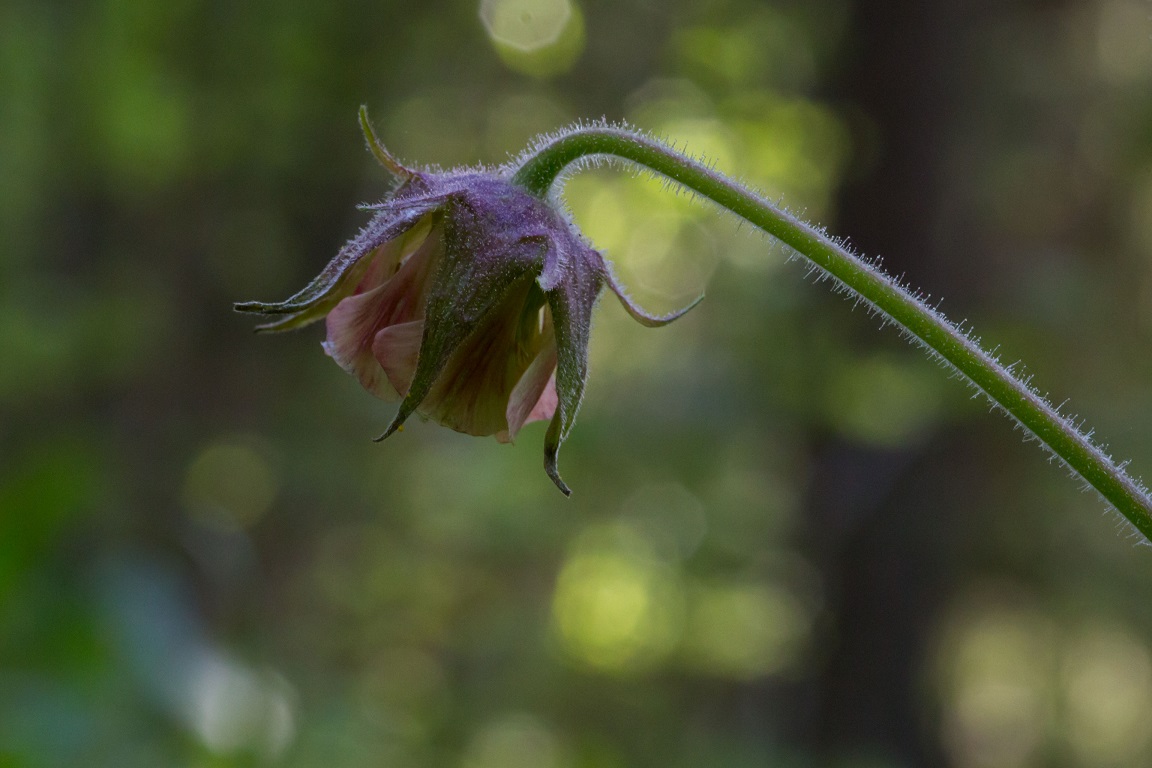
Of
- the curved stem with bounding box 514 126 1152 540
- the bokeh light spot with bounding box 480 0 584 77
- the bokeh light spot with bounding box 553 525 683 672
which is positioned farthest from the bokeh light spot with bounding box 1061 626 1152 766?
the curved stem with bounding box 514 126 1152 540

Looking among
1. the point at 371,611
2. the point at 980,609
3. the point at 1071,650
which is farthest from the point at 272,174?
the point at 1071,650

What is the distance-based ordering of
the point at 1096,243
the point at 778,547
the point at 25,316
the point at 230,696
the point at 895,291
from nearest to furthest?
the point at 895,291 < the point at 230,696 < the point at 25,316 < the point at 778,547 < the point at 1096,243

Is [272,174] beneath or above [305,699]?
above

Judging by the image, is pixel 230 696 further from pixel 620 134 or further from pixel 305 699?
pixel 305 699

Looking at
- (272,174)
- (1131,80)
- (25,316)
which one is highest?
(1131,80)

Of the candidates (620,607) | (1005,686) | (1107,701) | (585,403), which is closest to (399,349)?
(585,403)

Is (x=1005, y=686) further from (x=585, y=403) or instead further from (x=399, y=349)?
(x=399, y=349)
